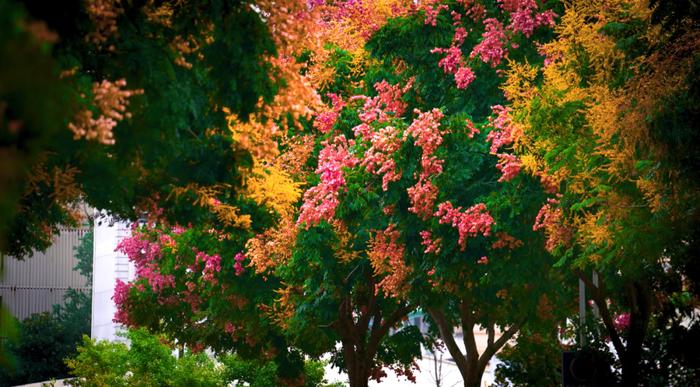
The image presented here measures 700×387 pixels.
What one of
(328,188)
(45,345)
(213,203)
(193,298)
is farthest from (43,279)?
(213,203)

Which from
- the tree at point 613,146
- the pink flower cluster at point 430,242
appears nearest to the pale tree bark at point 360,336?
the pink flower cluster at point 430,242

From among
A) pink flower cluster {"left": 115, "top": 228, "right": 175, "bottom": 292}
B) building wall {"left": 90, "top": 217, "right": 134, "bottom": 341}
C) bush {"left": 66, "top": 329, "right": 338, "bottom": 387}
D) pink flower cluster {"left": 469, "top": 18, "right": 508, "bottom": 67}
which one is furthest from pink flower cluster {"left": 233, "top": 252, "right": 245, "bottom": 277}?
building wall {"left": 90, "top": 217, "right": 134, "bottom": 341}

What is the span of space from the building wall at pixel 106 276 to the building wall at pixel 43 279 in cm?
368

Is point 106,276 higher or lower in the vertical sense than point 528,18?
higher

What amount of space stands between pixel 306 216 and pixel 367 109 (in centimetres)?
217

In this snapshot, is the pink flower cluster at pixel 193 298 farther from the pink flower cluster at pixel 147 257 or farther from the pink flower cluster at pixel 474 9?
the pink flower cluster at pixel 474 9

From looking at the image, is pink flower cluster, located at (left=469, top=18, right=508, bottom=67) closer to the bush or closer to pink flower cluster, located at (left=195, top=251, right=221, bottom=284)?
pink flower cluster, located at (left=195, top=251, right=221, bottom=284)

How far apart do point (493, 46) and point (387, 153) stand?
2.38 m

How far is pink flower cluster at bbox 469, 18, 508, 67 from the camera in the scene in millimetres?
19219

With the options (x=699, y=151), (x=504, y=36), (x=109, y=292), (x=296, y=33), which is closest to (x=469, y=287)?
(x=504, y=36)

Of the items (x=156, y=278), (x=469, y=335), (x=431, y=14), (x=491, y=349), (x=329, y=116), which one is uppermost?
(x=431, y=14)

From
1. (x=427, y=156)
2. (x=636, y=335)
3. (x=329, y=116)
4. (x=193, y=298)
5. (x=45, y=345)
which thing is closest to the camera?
(x=636, y=335)

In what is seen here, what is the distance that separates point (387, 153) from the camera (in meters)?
20.0

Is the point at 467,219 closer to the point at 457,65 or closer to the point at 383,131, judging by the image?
the point at 383,131
